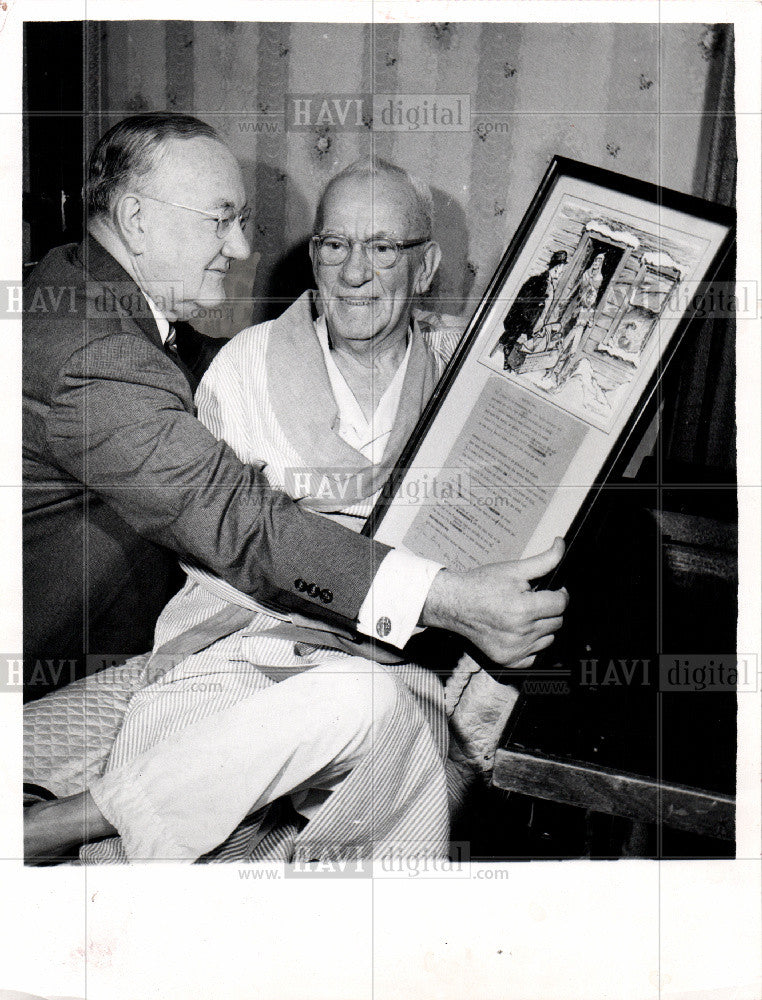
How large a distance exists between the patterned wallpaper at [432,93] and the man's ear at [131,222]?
165mm

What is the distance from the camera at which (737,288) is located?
5.36 ft

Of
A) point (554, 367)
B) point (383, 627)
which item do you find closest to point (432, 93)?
point (554, 367)

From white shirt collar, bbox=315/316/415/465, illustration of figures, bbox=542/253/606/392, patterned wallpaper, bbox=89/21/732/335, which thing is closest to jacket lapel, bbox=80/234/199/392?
patterned wallpaper, bbox=89/21/732/335

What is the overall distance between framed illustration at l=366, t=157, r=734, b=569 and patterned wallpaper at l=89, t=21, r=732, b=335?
75mm

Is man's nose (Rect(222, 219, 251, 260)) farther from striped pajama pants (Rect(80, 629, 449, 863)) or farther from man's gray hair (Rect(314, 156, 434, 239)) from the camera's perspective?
striped pajama pants (Rect(80, 629, 449, 863))

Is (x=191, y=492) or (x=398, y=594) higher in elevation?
(x=191, y=492)

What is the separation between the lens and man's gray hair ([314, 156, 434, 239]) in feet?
5.27

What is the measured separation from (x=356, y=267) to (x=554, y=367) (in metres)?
0.40

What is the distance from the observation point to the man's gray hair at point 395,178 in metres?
1.61

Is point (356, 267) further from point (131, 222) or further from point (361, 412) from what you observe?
point (131, 222)

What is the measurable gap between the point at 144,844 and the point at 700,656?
1076 millimetres

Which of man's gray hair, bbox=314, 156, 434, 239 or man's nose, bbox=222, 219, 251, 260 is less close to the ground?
man's gray hair, bbox=314, 156, 434, 239

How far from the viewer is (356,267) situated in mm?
1604

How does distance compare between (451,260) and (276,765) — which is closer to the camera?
(276,765)
